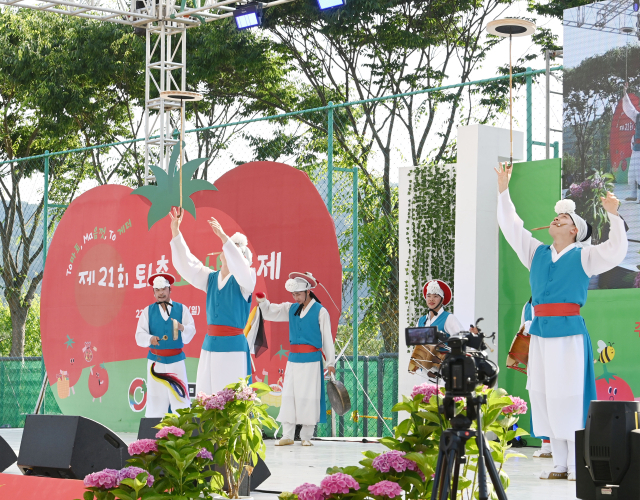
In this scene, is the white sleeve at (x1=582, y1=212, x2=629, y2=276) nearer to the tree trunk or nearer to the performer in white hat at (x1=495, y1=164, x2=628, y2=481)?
the performer in white hat at (x1=495, y1=164, x2=628, y2=481)

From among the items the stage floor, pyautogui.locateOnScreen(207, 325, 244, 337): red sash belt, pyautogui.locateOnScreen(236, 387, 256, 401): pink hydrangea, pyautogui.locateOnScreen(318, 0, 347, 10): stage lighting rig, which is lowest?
the stage floor

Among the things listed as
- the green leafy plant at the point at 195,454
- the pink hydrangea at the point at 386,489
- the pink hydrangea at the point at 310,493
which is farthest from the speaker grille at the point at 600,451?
the green leafy plant at the point at 195,454

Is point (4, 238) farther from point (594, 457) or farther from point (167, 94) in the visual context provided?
point (594, 457)

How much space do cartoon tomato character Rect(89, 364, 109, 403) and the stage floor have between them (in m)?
1.40

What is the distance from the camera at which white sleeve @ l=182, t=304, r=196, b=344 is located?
317 inches

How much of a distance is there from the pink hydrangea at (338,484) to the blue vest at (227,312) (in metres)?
4.08

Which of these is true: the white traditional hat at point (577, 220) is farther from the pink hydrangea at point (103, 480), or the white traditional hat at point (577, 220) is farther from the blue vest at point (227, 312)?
the pink hydrangea at point (103, 480)

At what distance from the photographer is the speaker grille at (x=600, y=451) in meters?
3.40

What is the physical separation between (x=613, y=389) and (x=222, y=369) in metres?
2.88

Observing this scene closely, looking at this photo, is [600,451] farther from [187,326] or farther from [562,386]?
[187,326]

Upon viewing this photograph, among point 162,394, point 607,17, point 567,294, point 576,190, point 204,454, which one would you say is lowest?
point 162,394

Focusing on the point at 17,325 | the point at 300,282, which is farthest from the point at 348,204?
the point at 17,325

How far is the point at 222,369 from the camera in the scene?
7074 mm

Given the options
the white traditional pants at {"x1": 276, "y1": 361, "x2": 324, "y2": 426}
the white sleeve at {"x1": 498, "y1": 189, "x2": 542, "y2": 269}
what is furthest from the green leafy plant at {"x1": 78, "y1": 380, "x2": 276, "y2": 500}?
the white traditional pants at {"x1": 276, "y1": 361, "x2": 324, "y2": 426}
